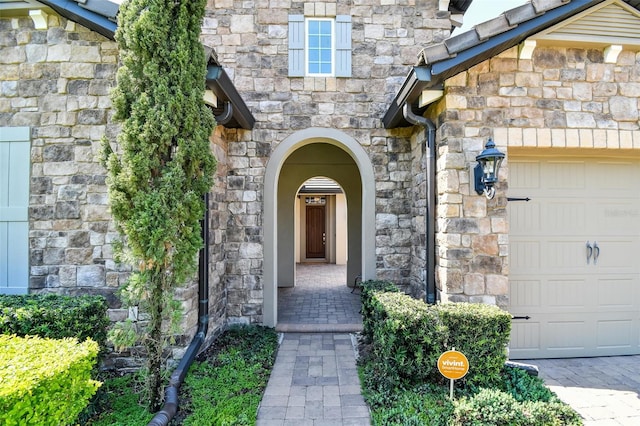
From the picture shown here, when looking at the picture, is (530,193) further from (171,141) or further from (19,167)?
(19,167)

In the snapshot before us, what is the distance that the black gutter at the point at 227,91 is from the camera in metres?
3.29

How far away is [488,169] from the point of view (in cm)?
334

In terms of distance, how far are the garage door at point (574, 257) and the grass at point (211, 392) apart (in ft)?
9.91

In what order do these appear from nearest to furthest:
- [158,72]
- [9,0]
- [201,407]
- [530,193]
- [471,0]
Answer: [158,72]
[201,407]
[9,0]
[530,193]
[471,0]

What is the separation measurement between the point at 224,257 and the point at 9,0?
12.4ft

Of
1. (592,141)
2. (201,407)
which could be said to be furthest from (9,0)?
(592,141)

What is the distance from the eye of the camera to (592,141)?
3.64 meters

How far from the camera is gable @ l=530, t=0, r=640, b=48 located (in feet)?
11.4

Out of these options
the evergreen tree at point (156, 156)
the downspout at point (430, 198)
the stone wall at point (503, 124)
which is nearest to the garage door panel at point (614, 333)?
the stone wall at point (503, 124)

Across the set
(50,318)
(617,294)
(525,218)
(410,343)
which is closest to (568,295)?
(617,294)

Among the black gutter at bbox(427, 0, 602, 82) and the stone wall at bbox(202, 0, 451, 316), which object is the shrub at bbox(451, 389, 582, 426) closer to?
the stone wall at bbox(202, 0, 451, 316)

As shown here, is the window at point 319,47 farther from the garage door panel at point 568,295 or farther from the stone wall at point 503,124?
the garage door panel at point 568,295

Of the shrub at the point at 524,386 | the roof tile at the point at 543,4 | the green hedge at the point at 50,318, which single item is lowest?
the shrub at the point at 524,386

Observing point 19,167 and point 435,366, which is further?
point 19,167
